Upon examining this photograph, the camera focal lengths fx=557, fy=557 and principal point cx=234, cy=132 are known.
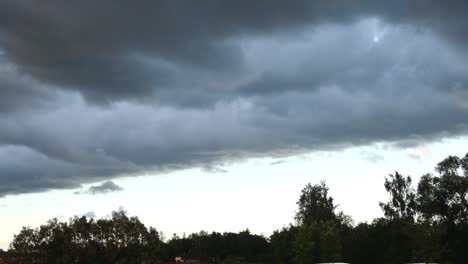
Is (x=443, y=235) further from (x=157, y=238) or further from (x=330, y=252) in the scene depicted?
(x=157, y=238)

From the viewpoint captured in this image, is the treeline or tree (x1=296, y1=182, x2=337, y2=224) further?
tree (x1=296, y1=182, x2=337, y2=224)

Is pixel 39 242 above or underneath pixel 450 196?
underneath

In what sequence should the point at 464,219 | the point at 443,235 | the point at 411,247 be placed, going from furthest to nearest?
the point at 464,219
the point at 443,235
the point at 411,247

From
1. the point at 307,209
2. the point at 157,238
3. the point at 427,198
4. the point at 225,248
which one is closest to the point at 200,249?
the point at 225,248

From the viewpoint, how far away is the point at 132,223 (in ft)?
227

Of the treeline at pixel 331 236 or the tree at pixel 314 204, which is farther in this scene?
the tree at pixel 314 204

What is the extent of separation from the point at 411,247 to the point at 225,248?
7165cm

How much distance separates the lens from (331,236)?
76.9 metres

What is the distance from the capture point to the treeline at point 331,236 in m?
67.2

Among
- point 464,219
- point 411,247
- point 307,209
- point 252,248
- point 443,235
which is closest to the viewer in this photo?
point 411,247

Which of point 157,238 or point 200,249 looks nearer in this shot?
point 157,238

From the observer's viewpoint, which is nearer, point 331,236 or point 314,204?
point 331,236

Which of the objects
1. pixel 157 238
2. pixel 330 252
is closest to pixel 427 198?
pixel 330 252

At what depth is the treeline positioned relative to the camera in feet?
220
